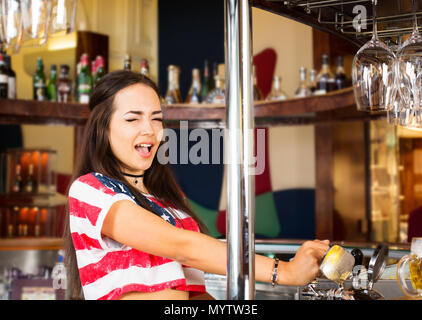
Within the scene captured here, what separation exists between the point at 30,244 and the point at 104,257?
6.70ft

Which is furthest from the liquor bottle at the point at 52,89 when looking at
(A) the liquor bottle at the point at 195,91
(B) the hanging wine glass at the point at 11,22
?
(B) the hanging wine glass at the point at 11,22

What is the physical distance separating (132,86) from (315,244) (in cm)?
55

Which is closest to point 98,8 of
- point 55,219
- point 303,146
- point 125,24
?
point 125,24

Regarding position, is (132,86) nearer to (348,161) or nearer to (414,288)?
(414,288)

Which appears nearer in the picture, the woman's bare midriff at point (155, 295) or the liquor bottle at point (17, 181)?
the woman's bare midriff at point (155, 295)

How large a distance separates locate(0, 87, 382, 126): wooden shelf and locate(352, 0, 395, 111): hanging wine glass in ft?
3.67

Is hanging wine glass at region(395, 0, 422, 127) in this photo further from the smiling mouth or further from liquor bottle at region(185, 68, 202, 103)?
liquor bottle at region(185, 68, 202, 103)

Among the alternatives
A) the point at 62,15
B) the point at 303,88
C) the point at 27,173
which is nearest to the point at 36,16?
the point at 62,15

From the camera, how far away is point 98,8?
3.69 m

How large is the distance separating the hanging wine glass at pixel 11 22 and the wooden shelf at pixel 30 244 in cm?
133

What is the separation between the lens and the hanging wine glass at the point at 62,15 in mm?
1794

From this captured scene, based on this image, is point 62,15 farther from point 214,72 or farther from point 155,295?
point 214,72

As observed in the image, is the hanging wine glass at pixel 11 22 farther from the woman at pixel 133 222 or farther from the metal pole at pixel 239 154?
the metal pole at pixel 239 154

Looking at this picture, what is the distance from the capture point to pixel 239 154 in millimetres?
575
